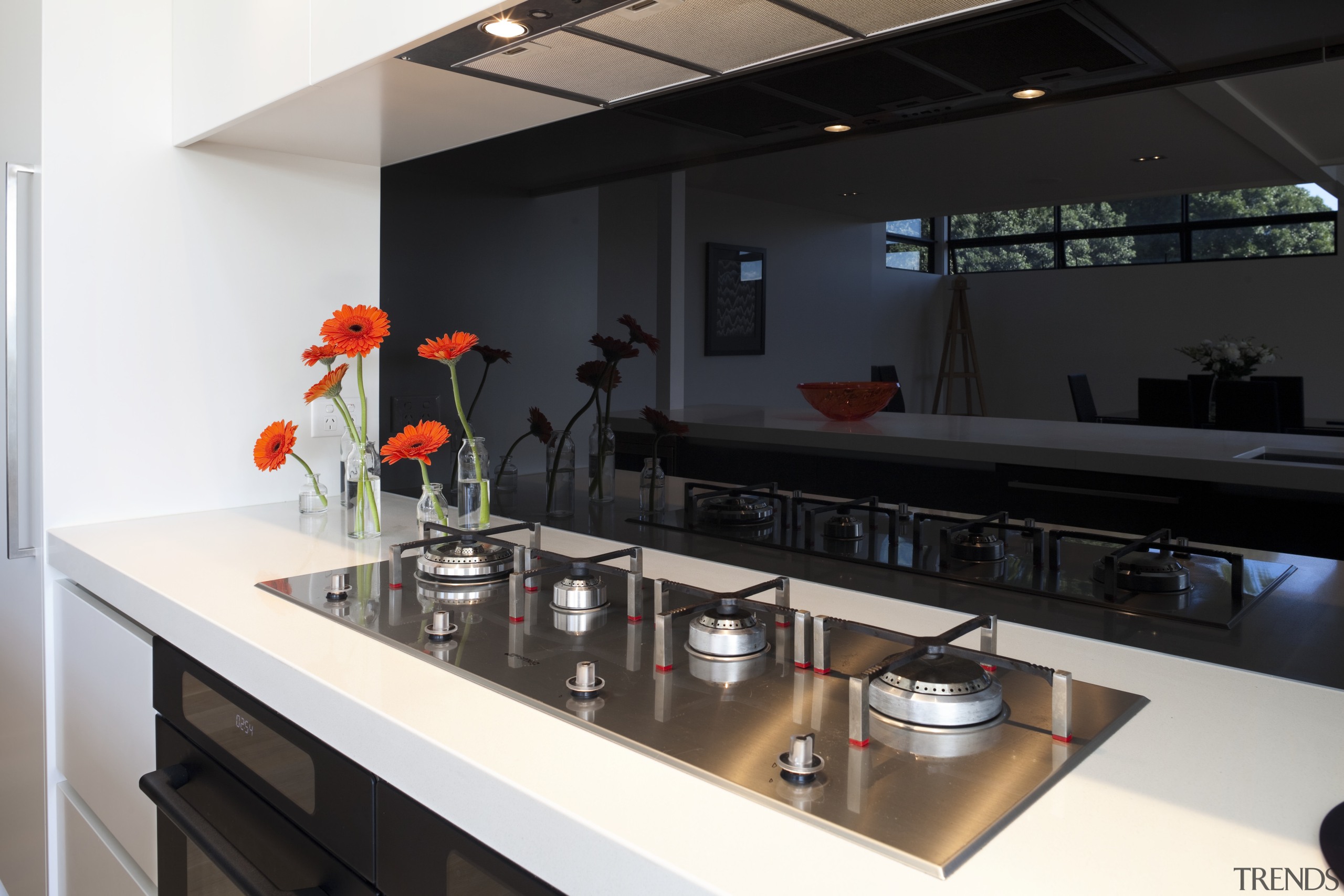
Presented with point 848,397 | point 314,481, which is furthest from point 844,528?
point 314,481

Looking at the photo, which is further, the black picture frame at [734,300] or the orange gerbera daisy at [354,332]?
the orange gerbera daisy at [354,332]

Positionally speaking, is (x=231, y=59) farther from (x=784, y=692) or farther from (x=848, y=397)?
(x=784, y=692)

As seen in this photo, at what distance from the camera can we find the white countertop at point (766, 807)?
0.72m

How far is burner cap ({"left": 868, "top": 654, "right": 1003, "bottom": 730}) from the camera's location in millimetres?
966

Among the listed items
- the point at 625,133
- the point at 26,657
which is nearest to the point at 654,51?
the point at 625,133

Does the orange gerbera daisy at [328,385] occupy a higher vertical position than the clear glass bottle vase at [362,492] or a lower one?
higher

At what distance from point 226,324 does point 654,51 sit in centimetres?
128

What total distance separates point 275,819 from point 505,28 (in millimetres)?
1067

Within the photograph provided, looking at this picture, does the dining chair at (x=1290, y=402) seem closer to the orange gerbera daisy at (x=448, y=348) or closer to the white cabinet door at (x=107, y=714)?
the orange gerbera daisy at (x=448, y=348)

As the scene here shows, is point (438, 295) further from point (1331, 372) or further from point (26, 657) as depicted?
point (1331, 372)

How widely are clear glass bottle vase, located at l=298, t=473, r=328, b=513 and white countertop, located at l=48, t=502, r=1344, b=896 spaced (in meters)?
0.69

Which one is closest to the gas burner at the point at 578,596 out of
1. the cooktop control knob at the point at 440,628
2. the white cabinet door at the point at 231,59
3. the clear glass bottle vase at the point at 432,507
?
the cooktop control knob at the point at 440,628

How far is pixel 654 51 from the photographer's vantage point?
1341 millimetres

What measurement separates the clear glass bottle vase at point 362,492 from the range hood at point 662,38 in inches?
33.1
